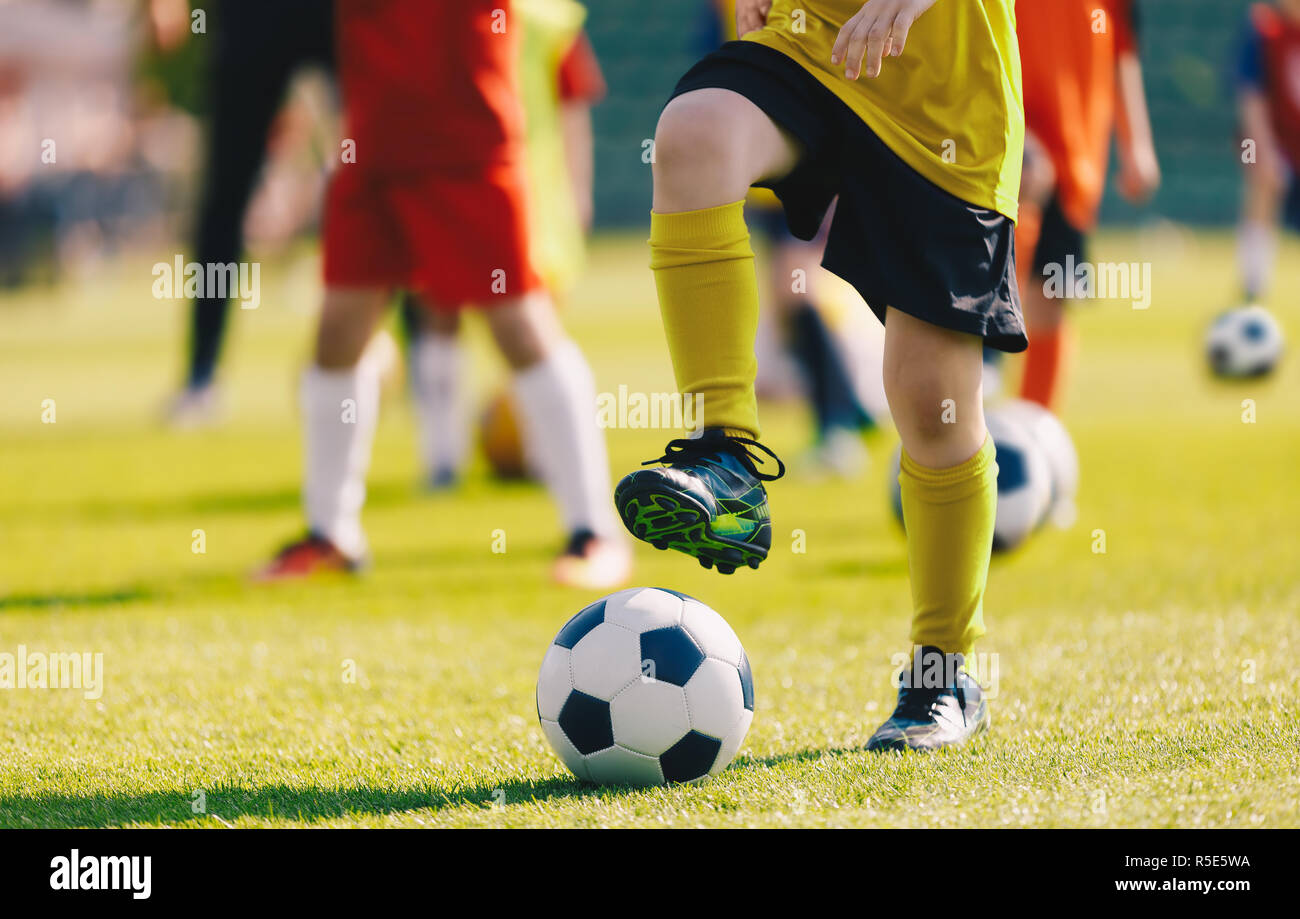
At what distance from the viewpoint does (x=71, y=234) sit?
28.4m

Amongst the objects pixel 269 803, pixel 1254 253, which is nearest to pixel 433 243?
pixel 269 803

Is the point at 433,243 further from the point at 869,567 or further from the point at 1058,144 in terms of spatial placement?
the point at 1058,144

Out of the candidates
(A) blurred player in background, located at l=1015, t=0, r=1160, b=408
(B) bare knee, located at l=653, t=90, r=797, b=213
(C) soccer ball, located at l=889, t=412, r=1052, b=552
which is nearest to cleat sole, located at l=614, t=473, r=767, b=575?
(B) bare knee, located at l=653, t=90, r=797, b=213

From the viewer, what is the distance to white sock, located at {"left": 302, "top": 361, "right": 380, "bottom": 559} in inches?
193

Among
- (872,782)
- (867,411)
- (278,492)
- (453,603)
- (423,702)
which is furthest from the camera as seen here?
(867,411)

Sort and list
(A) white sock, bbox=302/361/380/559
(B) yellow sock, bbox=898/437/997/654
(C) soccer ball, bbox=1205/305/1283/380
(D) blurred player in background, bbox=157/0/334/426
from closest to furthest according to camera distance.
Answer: (B) yellow sock, bbox=898/437/997/654 → (A) white sock, bbox=302/361/380/559 → (D) blurred player in background, bbox=157/0/334/426 → (C) soccer ball, bbox=1205/305/1283/380

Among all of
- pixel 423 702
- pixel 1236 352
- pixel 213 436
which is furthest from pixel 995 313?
pixel 213 436

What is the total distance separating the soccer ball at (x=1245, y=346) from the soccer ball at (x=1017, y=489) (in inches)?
151

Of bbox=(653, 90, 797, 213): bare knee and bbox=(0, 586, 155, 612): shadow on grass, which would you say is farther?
bbox=(0, 586, 155, 612): shadow on grass

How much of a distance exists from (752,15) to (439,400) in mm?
4122

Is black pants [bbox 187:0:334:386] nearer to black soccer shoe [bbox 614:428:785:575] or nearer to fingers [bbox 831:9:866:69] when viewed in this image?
fingers [bbox 831:9:866:69]

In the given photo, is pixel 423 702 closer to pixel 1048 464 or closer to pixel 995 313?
pixel 995 313

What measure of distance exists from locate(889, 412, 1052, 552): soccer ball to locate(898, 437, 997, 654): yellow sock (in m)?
1.72

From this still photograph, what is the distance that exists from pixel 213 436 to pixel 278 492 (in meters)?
2.27
